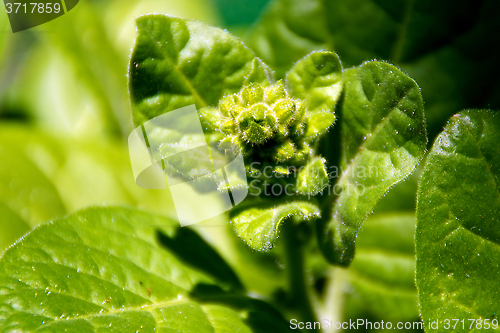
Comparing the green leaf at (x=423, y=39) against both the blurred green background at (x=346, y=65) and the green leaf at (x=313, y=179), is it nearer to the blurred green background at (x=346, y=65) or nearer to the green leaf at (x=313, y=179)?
the blurred green background at (x=346, y=65)

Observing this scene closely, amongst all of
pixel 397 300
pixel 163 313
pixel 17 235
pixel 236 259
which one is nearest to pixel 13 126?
pixel 17 235

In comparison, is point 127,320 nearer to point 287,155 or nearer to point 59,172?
point 287,155

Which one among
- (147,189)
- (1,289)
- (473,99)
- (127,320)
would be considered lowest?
(147,189)

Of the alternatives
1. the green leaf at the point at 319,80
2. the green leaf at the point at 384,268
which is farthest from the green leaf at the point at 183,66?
the green leaf at the point at 384,268

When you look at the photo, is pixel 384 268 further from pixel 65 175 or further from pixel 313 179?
pixel 65 175

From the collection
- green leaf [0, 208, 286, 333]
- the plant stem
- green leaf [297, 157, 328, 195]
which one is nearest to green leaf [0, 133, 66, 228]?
green leaf [0, 208, 286, 333]

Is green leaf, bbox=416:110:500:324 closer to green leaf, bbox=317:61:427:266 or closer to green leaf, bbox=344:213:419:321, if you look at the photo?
green leaf, bbox=317:61:427:266

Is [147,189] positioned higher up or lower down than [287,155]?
lower down
